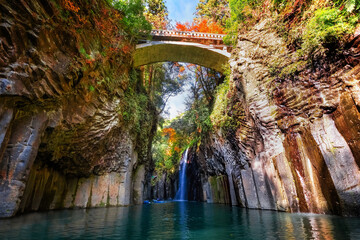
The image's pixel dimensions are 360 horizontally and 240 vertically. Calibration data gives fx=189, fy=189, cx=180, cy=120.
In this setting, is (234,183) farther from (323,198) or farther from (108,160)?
(108,160)

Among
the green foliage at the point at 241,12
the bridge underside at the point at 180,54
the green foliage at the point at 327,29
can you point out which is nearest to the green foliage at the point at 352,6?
the green foliage at the point at 327,29

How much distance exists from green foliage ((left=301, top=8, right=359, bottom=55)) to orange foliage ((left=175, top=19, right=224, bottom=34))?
478 inches

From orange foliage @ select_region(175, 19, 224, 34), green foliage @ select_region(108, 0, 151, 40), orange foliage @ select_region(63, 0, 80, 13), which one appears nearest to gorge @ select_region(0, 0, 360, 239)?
orange foliage @ select_region(63, 0, 80, 13)

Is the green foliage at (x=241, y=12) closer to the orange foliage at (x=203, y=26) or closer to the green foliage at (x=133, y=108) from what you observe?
the orange foliage at (x=203, y=26)

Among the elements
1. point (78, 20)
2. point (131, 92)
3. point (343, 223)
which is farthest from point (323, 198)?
point (131, 92)

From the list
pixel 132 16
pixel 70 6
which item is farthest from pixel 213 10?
pixel 70 6

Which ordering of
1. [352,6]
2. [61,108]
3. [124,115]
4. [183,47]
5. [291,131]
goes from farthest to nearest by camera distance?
[183,47], [124,115], [61,108], [291,131], [352,6]

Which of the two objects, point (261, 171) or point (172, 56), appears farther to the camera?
point (172, 56)

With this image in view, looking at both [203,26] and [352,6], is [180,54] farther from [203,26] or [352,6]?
[352,6]

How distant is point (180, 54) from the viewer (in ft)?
53.6

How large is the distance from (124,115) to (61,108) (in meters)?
4.63

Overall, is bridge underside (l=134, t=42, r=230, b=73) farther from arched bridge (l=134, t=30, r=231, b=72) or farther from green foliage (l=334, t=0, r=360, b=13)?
green foliage (l=334, t=0, r=360, b=13)

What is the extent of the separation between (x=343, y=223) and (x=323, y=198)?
5.57ft

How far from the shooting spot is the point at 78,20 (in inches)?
284
